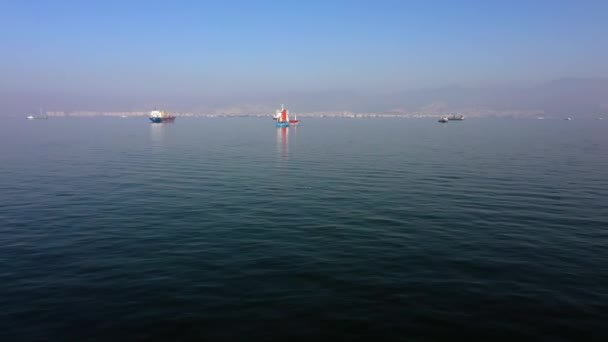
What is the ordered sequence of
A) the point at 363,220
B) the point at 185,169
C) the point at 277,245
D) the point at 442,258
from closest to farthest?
the point at 442,258, the point at 277,245, the point at 363,220, the point at 185,169

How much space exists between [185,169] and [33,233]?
26977mm

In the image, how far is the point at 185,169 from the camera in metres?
49.0

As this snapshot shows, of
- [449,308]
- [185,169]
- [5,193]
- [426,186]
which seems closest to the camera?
[449,308]

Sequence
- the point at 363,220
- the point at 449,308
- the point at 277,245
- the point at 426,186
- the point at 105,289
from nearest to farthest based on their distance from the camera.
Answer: the point at 449,308, the point at 105,289, the point at 277,245, the point at 363,220, the point at 426,186

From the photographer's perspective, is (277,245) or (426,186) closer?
(277,245)

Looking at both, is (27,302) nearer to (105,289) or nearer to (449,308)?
(105,289)

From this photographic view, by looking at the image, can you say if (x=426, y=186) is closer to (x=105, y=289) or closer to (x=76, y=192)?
(x=105, y=289)

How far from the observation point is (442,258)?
1806 cm

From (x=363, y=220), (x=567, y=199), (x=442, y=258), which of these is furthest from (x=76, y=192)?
(x=567, y=199)

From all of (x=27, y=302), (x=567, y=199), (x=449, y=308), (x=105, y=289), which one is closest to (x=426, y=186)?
(x=567, y=199)

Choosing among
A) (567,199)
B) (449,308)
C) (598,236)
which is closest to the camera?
(449,308)

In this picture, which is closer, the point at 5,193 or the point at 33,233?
the point at 33,233

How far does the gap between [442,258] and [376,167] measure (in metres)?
31.9

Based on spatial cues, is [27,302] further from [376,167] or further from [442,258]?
[376,167]
